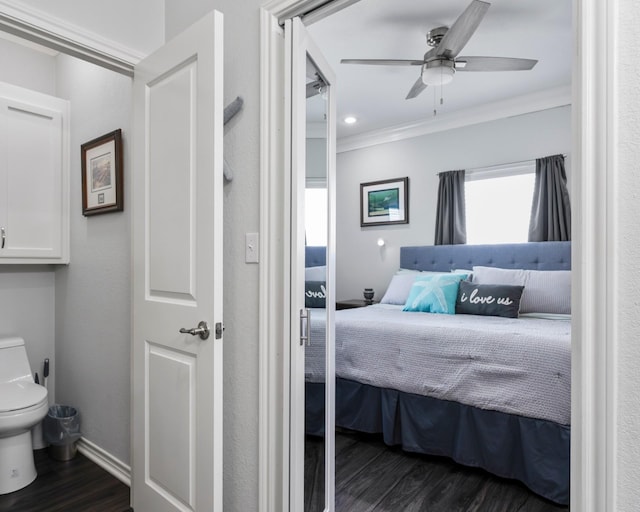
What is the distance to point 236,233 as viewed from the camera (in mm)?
1678

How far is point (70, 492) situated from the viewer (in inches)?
85.4

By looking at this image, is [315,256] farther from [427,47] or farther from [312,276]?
[427,47]

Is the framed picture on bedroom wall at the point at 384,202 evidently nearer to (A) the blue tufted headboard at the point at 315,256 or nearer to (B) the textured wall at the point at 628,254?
(A) the blue tufted headboard at the point at 315,256

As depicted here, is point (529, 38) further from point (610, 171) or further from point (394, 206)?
point (610, 171)

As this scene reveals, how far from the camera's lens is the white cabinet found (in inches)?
97.9

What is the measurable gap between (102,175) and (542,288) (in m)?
3.38

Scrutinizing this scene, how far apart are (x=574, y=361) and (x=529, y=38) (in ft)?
9.39

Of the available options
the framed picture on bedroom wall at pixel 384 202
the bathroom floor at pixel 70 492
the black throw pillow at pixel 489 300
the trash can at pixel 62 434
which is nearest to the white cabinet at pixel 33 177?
the trash can at pixel 62 434

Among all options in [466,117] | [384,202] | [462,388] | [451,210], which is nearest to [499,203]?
[451,210]

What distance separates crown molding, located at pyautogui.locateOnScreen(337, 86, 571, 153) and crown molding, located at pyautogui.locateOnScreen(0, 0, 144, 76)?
136 inches

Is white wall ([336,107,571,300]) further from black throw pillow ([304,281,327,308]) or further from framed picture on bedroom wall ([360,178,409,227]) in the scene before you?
black throw pillow ([304,281,327,308])

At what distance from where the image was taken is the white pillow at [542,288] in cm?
332

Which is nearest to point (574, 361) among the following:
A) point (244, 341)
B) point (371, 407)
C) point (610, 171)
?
point (610, 171)

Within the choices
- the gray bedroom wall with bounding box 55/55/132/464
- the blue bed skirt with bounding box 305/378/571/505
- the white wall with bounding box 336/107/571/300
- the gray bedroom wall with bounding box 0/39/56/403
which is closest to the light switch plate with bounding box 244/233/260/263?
the blue bed skirt with bounding box 305/378/571/505
